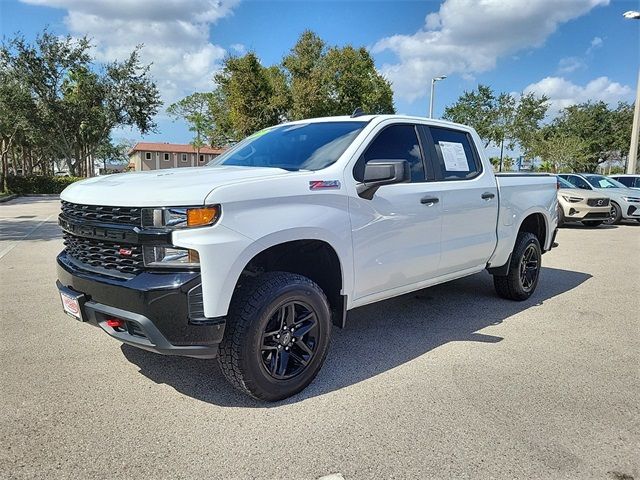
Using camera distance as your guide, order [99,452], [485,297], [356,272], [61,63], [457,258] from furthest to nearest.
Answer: [61,63]
[485,297]
[457,258]
[356,272]
[99,452]

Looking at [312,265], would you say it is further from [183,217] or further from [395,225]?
[183,217]

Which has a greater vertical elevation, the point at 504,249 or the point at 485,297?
the point at 504,249

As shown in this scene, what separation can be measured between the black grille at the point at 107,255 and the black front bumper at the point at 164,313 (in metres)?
0.08

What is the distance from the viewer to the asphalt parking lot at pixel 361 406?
2527 millimetres

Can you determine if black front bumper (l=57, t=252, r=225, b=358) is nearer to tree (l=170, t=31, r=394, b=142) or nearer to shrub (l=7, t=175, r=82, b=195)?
tree (l=170, t=31, r=394, b=142)

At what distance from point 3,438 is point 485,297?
5.05m

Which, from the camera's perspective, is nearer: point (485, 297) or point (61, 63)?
point (485, 297)

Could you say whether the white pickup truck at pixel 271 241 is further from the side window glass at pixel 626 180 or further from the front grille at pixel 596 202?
the side window glass at pixel 626 180

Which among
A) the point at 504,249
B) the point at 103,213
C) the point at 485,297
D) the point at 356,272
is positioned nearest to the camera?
the point at 103,213

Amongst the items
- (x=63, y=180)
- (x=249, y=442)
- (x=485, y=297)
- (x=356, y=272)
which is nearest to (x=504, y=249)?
(x=485, y=297)

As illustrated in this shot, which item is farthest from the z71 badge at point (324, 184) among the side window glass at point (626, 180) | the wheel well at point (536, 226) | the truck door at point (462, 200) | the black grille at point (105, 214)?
the side window glass at point (626, 180)

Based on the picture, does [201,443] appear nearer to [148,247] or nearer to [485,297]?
[148,247]

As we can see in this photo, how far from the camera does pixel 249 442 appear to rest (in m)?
2.71

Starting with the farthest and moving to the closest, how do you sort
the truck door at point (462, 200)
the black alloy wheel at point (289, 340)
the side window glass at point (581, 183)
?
the side window glass at point (581, 183), the truck door at point (462, 200), the black alloy wheel at point (289, 340)
